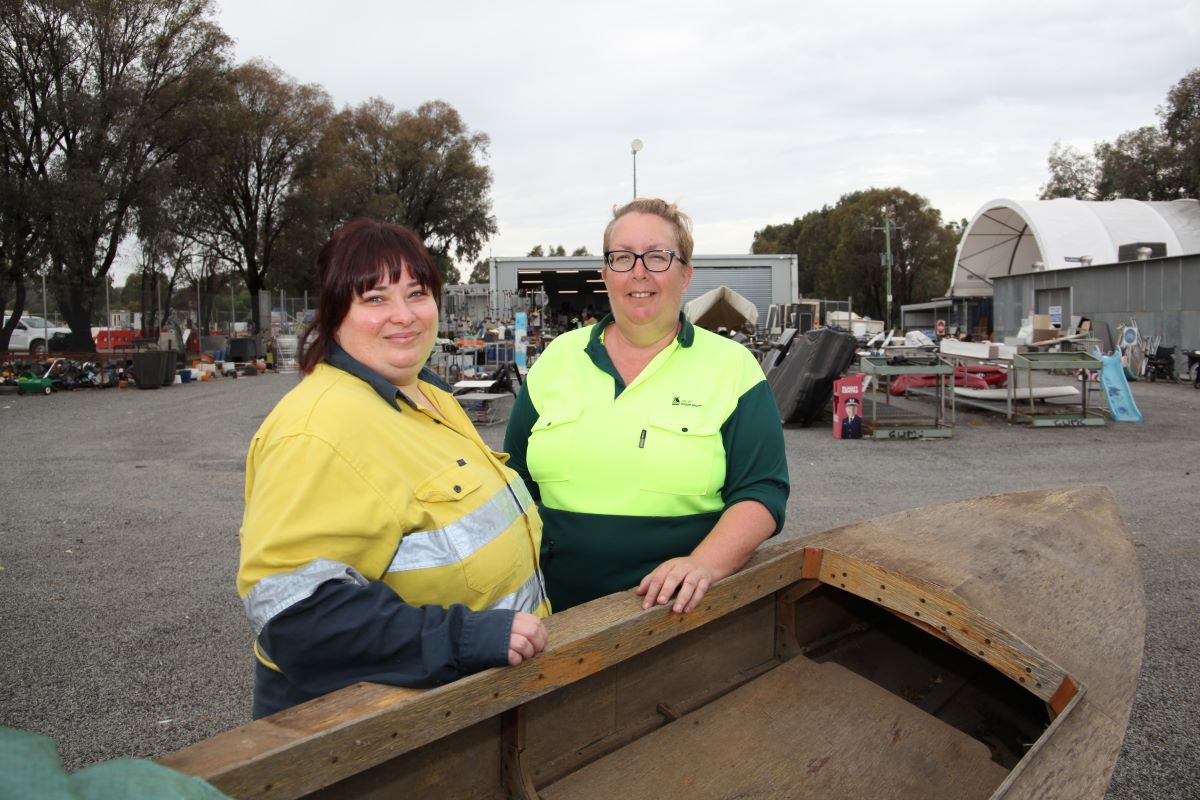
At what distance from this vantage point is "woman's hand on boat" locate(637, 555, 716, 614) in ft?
7.29

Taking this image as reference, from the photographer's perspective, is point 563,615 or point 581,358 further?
point 581,358

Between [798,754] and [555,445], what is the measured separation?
1182 millimetres

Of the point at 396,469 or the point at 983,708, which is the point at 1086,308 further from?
the point at 396,469

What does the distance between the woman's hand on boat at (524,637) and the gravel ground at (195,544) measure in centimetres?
235

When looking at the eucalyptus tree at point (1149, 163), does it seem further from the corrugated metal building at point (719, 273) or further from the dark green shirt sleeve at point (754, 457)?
the dark green shirt sleeve at point (754, 457)

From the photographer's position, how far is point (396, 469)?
1.67 m

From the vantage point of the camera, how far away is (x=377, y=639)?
1.58 m

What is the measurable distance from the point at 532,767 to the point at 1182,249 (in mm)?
39293

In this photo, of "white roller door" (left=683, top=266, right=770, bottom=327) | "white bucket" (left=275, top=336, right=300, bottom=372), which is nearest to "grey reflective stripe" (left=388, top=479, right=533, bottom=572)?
"white bucket" (left=275, top=336, right=300, bottom=372)

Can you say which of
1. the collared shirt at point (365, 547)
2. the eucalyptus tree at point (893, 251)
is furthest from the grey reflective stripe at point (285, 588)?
the eucalyptus tree at point (893, 251)

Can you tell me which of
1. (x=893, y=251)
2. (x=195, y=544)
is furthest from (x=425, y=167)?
(x=195, y=544)

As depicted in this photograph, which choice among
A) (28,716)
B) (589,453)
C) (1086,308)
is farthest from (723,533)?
(1086,308)

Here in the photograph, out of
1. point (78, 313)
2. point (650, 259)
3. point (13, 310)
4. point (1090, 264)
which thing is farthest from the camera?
point (1090, 264)

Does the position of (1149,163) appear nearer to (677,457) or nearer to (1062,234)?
(1062,234)
